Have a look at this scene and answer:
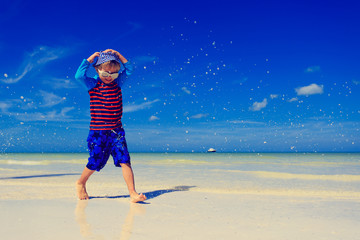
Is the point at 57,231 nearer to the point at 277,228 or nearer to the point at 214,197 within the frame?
the point at 277,228

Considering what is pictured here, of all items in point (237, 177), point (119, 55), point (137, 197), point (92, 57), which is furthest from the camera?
point (237, 177)

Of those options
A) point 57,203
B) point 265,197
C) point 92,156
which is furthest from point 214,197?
point 57,203

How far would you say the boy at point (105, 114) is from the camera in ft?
12.4

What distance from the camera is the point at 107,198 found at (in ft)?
13.4

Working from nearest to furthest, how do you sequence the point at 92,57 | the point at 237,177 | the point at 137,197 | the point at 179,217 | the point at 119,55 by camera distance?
the point at 179,217
the point at 137,197
the point at 92,57
the point at 119,55
the point at 237,177

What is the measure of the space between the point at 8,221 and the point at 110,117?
149 cm

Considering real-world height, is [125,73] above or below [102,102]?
above

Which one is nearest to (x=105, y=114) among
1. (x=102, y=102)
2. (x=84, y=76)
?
(x=102, y=102)

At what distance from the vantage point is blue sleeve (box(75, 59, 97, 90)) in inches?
147

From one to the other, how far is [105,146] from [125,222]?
129 centimetres

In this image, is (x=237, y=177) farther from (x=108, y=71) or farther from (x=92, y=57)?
(x=92, y=57)

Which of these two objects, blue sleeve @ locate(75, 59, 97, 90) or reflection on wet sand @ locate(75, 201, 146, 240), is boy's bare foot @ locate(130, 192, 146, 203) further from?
blue sleeve @ locate(75, 59, 97, 90)

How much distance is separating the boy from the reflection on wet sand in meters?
0.28

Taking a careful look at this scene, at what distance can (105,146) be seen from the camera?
12.7 ft
